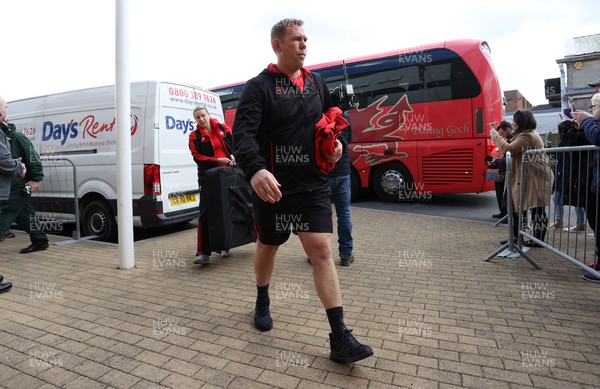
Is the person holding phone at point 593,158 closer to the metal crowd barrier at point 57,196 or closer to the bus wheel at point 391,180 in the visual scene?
the bus wheel at point 391,180

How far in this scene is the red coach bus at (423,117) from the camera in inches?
352

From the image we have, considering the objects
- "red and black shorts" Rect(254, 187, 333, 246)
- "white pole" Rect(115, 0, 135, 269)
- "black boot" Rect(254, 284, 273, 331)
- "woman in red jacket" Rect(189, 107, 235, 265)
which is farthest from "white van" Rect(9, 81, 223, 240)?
"red and black shorts" Rect(254, 187, 333, 246)

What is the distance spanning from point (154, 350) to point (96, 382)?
1.32 feet

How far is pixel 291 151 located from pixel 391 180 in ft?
26.3

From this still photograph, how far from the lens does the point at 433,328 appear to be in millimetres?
2848

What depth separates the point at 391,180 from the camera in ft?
33.4

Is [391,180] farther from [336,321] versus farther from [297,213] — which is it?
[336,321]

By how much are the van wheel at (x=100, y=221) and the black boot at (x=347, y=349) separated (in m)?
4.93

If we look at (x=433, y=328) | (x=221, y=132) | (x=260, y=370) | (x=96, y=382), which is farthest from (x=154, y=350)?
(x=221, y=132)

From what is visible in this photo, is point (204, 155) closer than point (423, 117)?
Yes

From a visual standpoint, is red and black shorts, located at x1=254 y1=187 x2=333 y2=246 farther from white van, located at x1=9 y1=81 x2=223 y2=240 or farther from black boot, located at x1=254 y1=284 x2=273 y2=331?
white van, located at x1=9 y1=81 x2=223 y2=240

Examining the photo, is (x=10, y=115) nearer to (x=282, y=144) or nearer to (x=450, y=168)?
(x=282, y=144)

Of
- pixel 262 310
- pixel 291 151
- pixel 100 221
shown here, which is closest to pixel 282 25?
pixel 291 151

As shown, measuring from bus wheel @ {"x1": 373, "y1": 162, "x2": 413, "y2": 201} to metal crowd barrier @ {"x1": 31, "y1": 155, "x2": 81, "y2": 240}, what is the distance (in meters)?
6.83
